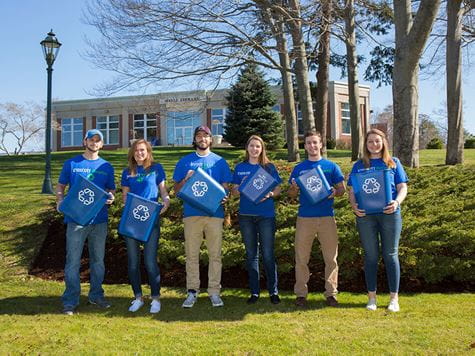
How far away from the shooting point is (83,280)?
6797 mm

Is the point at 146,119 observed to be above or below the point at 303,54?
above

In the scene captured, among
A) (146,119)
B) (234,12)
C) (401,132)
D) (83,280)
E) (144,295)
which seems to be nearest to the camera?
→ (144,295)

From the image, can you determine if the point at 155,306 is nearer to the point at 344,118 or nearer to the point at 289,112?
the point at 289,112

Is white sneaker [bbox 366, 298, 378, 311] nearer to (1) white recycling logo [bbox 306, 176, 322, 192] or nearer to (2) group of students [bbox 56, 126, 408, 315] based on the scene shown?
(2) group of students [bbox 56, 126, 408, 315]

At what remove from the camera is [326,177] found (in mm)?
5445

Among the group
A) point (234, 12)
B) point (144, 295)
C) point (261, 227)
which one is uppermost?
point (234, 12)

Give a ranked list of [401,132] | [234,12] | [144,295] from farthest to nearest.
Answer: [234,12], [401,132], [144,295]

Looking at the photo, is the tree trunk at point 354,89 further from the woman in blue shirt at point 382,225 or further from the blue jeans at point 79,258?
the blue jeans at point 79,258

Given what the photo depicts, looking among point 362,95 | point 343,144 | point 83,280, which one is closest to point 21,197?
point 83,280

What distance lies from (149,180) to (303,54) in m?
10.3

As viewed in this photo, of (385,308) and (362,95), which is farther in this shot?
(362,95)

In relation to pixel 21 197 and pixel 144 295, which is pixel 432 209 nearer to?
pixel 144 295

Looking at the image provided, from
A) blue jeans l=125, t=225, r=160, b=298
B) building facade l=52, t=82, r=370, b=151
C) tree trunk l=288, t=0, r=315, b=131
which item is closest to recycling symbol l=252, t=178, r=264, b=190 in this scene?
blue jeans l=125, t=225, r=160, b=298

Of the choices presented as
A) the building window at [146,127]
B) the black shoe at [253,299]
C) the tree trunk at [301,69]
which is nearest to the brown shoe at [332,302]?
the black shoe at [253,299]
